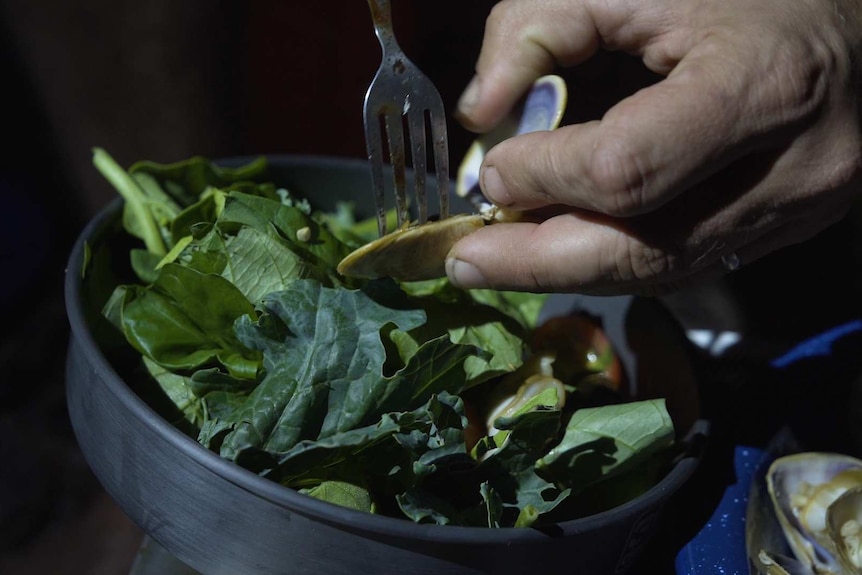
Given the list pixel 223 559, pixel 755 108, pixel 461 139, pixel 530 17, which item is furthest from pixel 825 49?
pixel 461 139

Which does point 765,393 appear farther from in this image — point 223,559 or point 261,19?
point 261,19

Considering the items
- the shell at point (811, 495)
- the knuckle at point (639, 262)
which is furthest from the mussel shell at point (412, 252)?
the shell at point (811, 495)

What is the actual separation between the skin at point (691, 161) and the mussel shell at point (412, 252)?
14 mm

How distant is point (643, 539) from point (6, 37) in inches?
37.1

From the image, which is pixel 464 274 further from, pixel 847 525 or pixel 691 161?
pixel 847 525

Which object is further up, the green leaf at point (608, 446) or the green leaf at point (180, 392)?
the green leaf at point (180, 392)

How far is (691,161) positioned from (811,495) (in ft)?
1.00

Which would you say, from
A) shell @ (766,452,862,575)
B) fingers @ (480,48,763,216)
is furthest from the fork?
shell @ (766,452,862,575)

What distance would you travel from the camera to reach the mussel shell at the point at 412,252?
0.50 meters

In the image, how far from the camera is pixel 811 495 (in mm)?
588

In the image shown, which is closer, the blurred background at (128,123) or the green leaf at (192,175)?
the green leaf at (192,175)

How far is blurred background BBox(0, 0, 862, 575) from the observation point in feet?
2.94

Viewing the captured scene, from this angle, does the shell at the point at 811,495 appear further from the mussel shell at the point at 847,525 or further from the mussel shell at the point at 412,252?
the mussel shell at the point at 412,252

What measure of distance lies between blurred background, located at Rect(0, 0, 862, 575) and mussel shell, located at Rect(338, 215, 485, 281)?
0.37 metres
